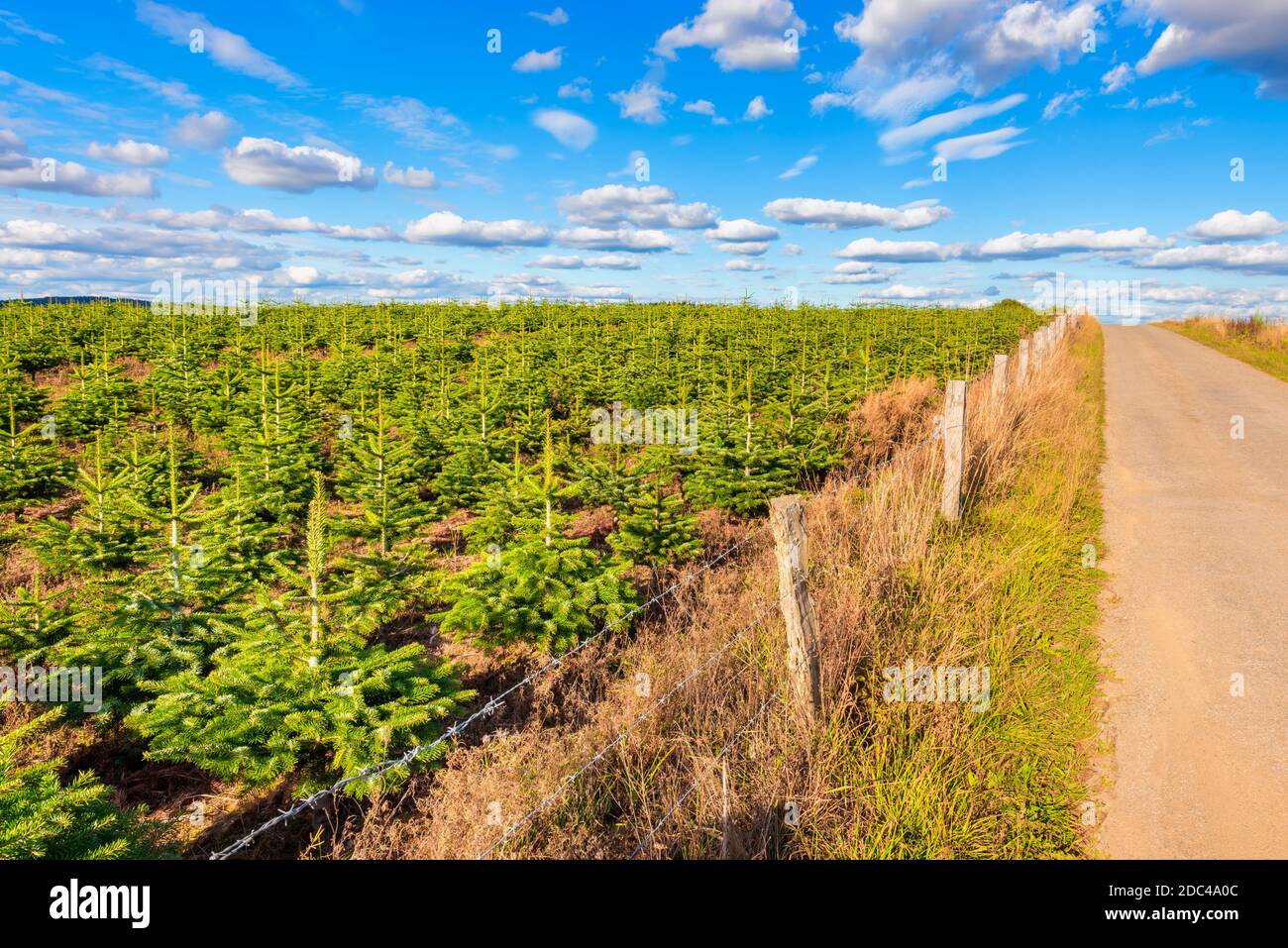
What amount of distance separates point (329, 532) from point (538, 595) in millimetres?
2960

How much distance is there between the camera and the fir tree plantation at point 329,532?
416 centimetres

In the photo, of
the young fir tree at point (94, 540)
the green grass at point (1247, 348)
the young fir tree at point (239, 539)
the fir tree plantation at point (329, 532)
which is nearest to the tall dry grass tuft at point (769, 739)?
the fir tree plantation at point (329, 532)

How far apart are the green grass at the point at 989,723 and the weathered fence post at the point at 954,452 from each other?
1.21 feet

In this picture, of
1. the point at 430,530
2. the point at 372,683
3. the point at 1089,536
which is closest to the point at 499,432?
the point at 430,530

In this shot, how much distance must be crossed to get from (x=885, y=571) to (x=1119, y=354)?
28.0m

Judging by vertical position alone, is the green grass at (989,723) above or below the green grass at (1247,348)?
below

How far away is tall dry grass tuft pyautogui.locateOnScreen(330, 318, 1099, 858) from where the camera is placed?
10.7ft

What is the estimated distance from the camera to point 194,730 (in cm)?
398

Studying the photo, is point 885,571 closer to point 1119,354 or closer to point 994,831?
point 994,831

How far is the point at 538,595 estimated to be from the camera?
591 centimetres

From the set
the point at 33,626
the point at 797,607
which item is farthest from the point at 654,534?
the point at 33,626

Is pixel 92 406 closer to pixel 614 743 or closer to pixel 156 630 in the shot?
pixel 156 630

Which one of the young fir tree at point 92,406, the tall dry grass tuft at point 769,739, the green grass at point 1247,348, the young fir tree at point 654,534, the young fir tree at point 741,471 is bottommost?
the tall dry grass tuft at point 769,739

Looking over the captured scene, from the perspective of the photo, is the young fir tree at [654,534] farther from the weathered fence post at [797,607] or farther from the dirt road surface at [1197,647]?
the dirt road surface at [1197,647]
